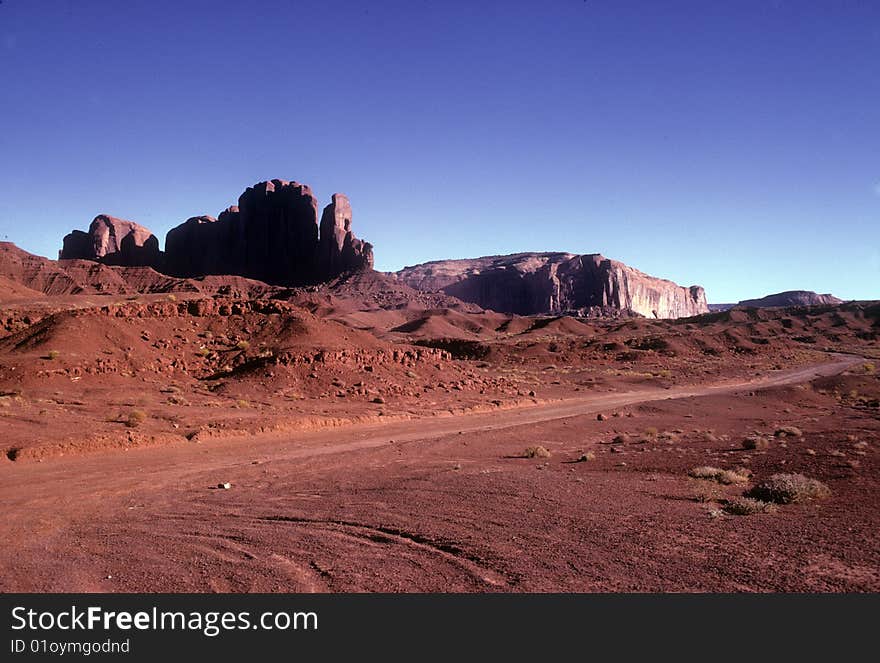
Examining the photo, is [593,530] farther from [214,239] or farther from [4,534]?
[214,239]

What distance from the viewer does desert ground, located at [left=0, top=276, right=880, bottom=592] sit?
25.0ft

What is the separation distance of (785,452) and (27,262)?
107913mm

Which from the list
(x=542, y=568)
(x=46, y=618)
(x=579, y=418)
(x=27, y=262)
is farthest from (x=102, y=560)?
(x=27, y=262)

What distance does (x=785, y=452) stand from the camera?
1641 cm

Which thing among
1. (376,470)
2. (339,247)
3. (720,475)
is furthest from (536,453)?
(339,247)

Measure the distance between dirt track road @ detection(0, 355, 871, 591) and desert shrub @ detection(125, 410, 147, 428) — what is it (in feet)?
8.28

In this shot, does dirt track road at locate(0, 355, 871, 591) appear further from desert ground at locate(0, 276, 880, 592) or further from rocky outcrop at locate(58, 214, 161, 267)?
rocky outcrop at locate(58, 214, 161, 267)

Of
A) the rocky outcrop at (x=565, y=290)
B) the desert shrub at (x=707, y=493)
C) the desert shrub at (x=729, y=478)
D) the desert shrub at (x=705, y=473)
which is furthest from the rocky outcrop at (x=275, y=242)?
the desert shrub at (x=707, y=493)

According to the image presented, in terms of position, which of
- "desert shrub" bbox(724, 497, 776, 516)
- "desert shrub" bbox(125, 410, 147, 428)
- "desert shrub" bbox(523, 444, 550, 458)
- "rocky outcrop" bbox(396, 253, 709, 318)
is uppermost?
"rocky outcrop" bbox(396, 253, 709, 318)

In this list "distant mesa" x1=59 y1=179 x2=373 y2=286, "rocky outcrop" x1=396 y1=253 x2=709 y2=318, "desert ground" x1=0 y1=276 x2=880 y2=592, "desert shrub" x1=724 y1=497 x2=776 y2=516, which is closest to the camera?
"desert ground" x1=0 y1=276 x2=880 y2=592

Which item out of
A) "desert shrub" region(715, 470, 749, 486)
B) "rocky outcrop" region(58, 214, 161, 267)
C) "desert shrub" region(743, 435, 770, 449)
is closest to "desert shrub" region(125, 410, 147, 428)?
"desert shrub" region(715, 470, 749, 486)

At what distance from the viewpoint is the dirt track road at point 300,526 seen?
24.1 feet

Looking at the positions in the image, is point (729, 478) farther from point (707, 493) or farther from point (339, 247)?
point (339, 247)

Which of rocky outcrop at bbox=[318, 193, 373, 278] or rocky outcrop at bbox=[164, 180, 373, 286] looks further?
rocky outcrop at bbox=[164, 180, 373, 286]
